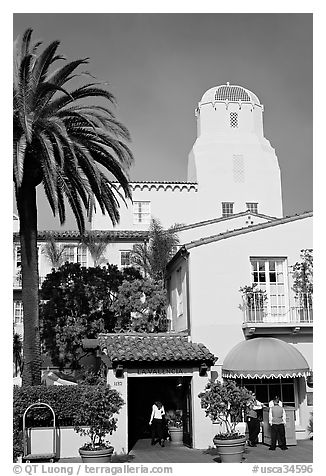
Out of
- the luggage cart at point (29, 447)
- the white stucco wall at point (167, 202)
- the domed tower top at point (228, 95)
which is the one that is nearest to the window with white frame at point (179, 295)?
the luggage cart at point (29, 447)

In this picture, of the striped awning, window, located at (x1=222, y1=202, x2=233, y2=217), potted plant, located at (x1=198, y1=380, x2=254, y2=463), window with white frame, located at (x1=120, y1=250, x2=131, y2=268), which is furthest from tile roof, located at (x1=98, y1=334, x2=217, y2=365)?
window, located at (x1=222, y1=202, x2=233, y2=217)

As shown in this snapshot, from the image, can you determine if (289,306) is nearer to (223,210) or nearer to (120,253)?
(120,253)

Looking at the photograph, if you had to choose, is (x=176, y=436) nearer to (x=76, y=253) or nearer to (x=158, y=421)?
(x=158, y=421)

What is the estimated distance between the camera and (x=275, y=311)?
82.5 ft

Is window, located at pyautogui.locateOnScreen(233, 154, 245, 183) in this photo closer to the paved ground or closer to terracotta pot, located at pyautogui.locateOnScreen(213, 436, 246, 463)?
the paved ground

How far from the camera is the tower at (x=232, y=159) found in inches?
1901

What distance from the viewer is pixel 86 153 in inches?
818

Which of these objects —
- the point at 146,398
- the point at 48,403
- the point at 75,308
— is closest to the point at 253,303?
the point at 146,398

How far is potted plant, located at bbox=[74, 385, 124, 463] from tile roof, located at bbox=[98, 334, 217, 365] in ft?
9.94

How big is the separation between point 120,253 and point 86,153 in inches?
828

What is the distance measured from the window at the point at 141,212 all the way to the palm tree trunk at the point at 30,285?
25208mm
